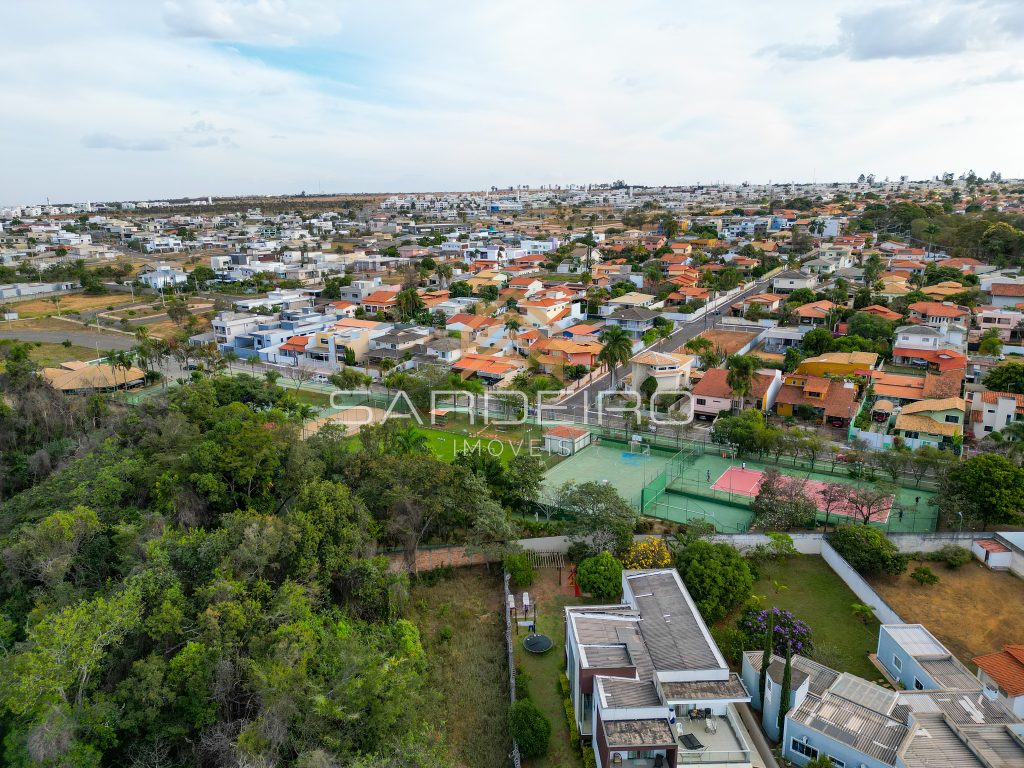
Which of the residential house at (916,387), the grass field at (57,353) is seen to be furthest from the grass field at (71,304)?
the residential house at (916,387)

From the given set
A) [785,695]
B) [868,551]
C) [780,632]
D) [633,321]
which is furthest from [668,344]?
[785,695]

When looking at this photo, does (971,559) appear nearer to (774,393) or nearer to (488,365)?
(774,393)

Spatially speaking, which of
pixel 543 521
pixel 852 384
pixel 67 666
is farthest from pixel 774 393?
pixel 67 666

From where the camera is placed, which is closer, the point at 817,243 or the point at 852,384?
the point at 852,384

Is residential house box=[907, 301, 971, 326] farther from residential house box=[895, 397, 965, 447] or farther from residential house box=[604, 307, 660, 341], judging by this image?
residential house box=[895, 397, 965, 447]

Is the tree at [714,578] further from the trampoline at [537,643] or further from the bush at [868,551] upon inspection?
the trampoline at [537,643]

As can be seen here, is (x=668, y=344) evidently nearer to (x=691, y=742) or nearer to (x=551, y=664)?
(x=551, y=664)

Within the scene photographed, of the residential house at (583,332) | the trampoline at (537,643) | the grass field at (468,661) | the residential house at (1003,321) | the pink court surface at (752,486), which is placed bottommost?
the grass field at (468,661)

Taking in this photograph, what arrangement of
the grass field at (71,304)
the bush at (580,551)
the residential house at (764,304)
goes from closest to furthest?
the bush at (580,551), the residential house at (764,304), the grass field at (71,304)
